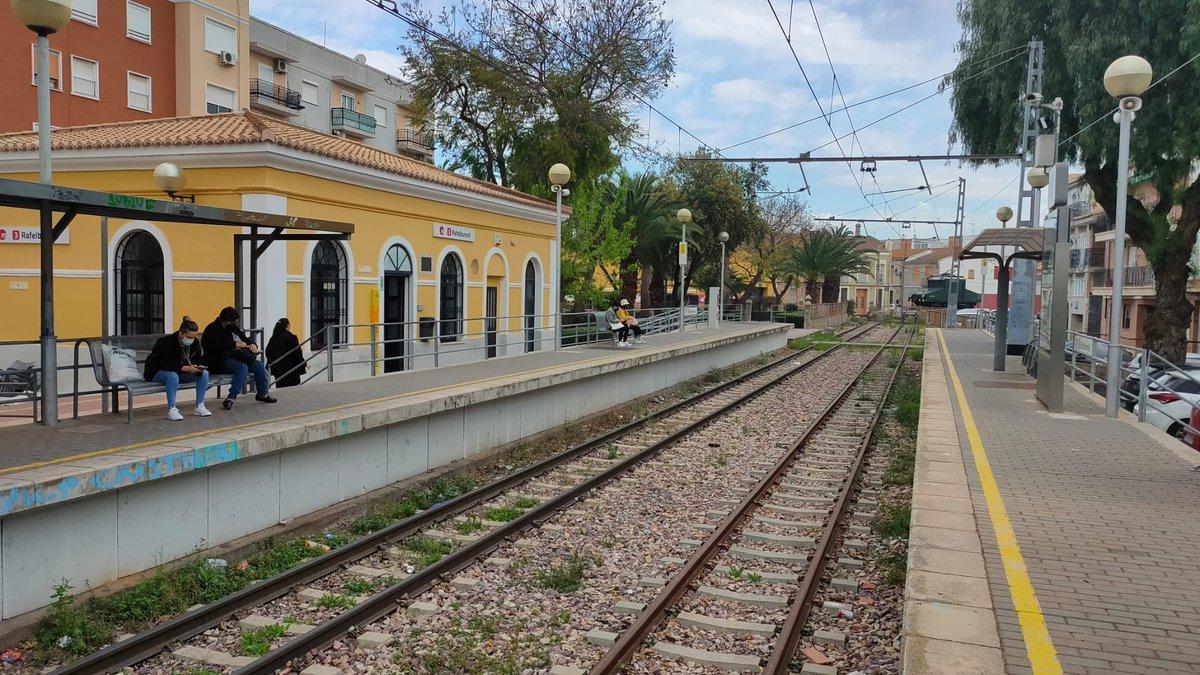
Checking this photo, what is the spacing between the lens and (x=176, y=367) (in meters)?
8.33

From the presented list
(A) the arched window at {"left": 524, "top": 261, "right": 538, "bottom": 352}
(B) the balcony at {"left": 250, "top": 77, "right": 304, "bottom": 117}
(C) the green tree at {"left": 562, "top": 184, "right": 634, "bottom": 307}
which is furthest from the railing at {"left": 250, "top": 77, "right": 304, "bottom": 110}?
(A) the arched window at {"left": 524, "top": 261, "right": 538, "bottom": 352}

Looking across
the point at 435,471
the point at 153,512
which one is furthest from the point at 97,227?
the point at 153,512

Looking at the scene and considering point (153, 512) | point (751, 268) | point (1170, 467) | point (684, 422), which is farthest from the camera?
point (751, 268)

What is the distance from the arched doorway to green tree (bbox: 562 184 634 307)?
38.1ft

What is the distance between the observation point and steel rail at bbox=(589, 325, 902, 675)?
5.35m

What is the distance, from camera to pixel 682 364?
21.5 m

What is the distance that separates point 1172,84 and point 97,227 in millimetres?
25591

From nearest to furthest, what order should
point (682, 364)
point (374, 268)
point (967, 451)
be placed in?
point (967, 451)
point (374, 268)
point (682, 364)

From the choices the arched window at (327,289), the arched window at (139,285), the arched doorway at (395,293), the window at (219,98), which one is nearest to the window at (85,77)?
the window at (219,98)

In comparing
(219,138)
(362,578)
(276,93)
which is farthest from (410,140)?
(362,578)

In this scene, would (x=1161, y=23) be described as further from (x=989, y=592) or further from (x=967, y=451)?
(x=989, y=592)

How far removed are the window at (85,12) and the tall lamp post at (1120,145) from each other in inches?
1212

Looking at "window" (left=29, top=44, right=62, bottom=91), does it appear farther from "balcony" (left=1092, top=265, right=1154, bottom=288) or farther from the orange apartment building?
"balcony" (left=1092, top=265, right=1154, bottom=288)

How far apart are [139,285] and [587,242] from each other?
56.7 ft
